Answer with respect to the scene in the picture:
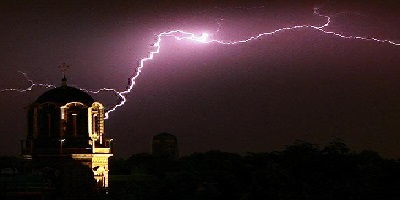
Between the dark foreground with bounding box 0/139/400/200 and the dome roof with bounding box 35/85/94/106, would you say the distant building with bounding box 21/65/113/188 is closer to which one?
the dome roof with bounding box 35/85/94/106

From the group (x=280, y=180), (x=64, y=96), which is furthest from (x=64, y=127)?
(x=280, y=180)

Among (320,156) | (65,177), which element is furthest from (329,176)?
(65,177)

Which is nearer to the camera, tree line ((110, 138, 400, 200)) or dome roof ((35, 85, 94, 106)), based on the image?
tree line ((110, 138, 400, 200))

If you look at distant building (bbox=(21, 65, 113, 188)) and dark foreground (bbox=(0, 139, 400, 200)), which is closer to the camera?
dark foreground (bbox=(0, 139, 400, 200))

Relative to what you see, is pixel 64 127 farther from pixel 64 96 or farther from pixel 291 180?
pixel 291 180

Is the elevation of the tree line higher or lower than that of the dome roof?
lower

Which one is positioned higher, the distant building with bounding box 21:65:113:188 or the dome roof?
the dome roof

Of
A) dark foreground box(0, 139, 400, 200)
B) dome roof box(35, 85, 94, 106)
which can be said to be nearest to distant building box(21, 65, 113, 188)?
dome roof box(35, 85, 94, 106)

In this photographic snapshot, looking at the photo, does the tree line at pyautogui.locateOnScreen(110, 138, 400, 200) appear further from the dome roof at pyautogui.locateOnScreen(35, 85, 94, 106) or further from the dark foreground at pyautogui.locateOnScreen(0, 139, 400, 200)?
the dome roof at pyautogui.locateOnScreen(35, 85, 94, 106)
